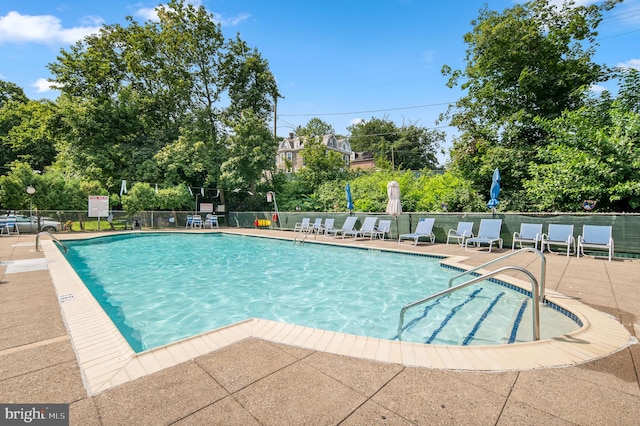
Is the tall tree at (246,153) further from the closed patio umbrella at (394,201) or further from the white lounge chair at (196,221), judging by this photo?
the closed patio umbrella at (394,201)

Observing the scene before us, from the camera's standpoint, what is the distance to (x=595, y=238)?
291 inches

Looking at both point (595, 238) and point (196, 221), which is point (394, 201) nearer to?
point (595, 238)

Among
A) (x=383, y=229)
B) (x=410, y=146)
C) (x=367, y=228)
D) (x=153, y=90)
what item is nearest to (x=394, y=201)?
(x=383, y=229)

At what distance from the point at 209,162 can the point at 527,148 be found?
63.4 feet

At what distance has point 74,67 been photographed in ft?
71.6

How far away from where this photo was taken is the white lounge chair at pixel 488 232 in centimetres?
885

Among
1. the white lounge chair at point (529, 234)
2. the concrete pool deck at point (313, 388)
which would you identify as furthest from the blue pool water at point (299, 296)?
the white lounge chair at point (529, 234)

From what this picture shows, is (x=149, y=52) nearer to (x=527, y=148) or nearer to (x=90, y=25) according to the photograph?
(x=90, y=25)

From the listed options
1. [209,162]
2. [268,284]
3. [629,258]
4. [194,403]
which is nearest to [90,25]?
[209,162]

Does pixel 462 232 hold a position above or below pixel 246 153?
below

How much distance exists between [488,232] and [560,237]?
1.74 m

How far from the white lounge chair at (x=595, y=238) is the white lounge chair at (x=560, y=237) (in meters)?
0.20

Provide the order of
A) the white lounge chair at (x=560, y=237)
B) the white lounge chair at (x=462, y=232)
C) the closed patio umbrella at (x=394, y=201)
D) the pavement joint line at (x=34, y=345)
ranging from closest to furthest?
1. the pavement joint line at (x=34, y=345)
2. the white lounge chair at (x=560, y=237)
3. the white lounge chair at (x=462, y=232)
4. the closed patio umbrella at (x=394, y=201)

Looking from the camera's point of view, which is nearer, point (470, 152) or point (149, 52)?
point (470, 152)
